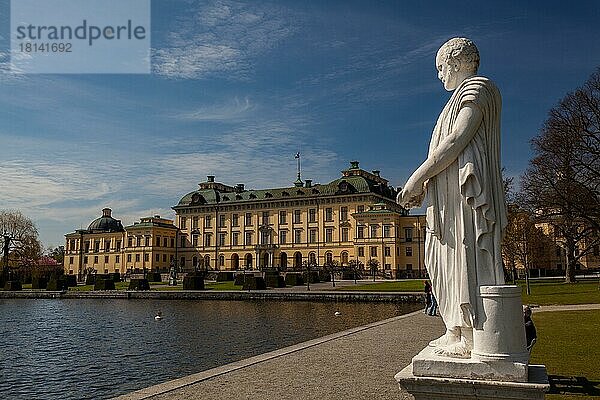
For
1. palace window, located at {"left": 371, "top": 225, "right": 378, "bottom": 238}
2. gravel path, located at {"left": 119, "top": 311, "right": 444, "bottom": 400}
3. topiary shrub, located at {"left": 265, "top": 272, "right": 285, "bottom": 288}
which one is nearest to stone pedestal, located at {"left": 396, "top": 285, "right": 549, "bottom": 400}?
gravel path, located at {"left": 119, "top": 311, "right": 444, "bottom": 400}

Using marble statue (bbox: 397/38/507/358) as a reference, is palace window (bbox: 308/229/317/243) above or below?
above

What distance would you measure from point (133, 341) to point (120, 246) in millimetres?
83335

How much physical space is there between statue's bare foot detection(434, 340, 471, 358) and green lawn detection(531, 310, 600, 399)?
14.7 feet

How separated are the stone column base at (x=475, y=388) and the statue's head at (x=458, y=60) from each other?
2294 millimetres

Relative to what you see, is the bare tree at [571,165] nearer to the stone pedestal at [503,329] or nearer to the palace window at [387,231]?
the stone pedestal at [503,329]

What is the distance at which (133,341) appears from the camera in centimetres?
1927

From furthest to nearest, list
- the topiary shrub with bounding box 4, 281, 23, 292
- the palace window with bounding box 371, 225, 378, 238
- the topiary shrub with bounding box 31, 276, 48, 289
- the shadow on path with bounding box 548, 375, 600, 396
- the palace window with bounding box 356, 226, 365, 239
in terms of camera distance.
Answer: the palace window with bounding box 356, 226, 365, 239
the palace window with bounding box 371, 225, 378, 238
the topiary shrub with bounding box 31, 276, 48, 289
the topiary shrub with bounding box 4, 281, 23, 292
the shadow on path with bounding box 548, 375, 600, 396

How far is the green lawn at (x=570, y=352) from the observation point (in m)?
8.04

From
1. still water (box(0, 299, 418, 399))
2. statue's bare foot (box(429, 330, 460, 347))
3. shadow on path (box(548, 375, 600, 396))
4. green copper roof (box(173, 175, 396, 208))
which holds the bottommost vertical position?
still water (box(0, 299, 418, 399))

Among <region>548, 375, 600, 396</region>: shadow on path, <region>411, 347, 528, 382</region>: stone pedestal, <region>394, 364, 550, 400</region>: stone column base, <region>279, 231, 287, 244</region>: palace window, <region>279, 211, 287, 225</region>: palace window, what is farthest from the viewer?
<region>279, 211, 287, 225</region>: palace window

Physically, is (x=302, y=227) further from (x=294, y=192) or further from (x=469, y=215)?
(x=469, y=215)

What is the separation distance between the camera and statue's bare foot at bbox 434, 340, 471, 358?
4195 mm

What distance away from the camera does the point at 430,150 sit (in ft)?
15.3

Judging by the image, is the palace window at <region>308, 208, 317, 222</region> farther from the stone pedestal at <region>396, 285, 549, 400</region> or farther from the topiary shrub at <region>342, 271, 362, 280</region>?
the stone pedestal at <region>396, 285, 549, 400</region>
